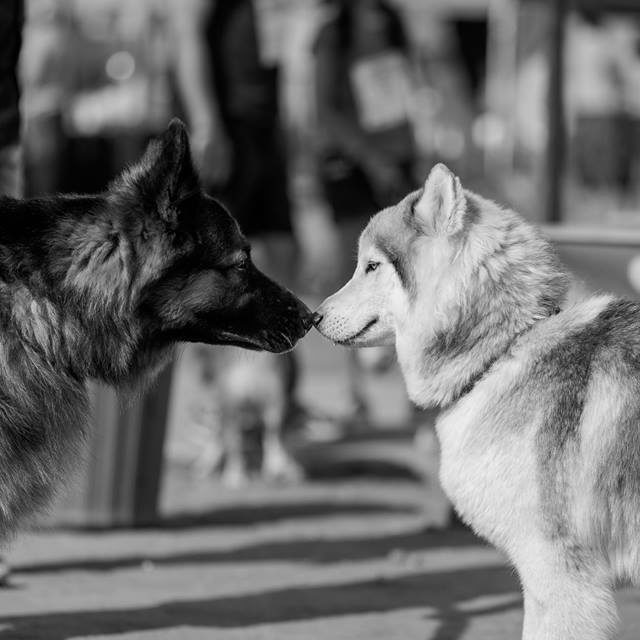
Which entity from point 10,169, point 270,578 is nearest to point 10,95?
point 10,169

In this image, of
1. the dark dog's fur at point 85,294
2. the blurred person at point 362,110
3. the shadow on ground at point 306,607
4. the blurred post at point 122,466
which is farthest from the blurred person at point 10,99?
the blurred person at point 362,110

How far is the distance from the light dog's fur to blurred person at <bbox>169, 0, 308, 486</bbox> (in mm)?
3044

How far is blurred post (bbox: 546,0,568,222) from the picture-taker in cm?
757

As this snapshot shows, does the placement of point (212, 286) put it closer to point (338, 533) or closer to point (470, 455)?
point (470, 455)

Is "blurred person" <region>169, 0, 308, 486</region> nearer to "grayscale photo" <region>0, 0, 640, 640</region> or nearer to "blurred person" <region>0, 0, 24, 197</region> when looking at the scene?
"grayscale photo" <region>0, 0, 640, 640</region>

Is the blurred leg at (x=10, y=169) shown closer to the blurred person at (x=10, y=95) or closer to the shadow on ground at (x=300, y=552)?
the blurred person at (x=10, y=95)

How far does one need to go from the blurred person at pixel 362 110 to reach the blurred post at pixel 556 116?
1121mm

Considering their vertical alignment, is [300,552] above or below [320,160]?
below

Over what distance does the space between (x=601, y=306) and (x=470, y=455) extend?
64 cm

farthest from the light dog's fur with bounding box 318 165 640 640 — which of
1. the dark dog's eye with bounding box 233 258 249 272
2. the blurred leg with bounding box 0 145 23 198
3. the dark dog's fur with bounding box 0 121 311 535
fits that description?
the blurred leg with bounding box 0 145 23 198

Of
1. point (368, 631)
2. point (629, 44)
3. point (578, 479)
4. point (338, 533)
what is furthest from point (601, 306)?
point (629, 44)

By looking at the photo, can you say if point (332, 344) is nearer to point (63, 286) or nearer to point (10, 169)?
point (10, 169)

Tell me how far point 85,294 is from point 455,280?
1.19 m

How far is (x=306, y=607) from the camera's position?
4961 millimetres
